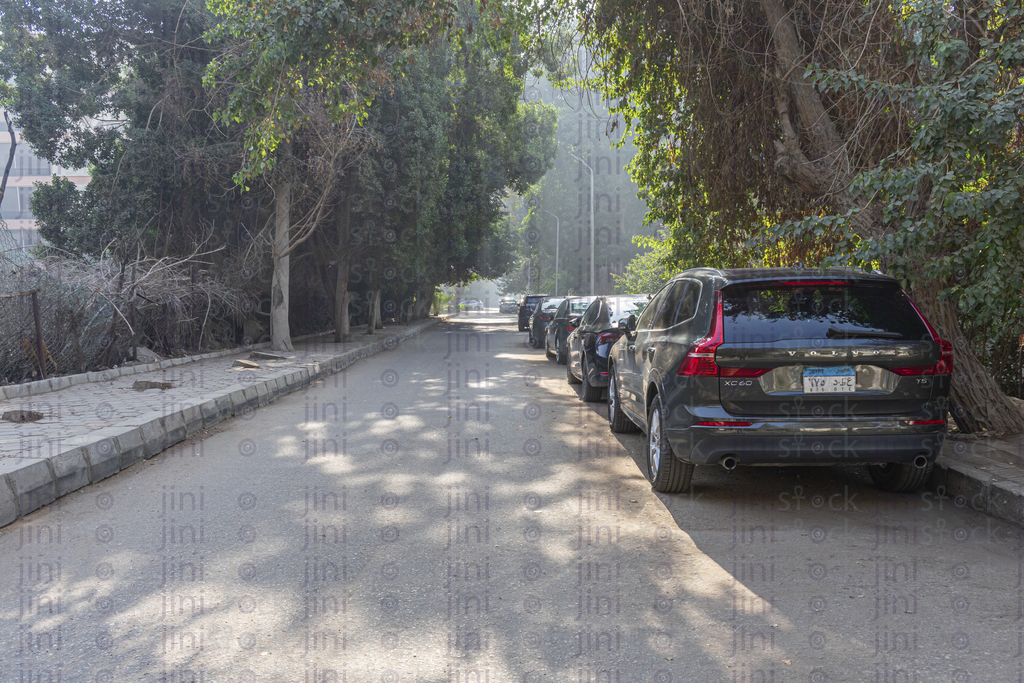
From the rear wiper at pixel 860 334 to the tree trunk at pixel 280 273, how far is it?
1587cm

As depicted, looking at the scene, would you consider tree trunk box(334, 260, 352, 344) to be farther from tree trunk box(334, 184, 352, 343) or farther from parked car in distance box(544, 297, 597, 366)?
parked car in distance box(544, 297, 597, 366)

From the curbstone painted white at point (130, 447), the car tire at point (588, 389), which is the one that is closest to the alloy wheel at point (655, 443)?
the car tire at point (588, 389)

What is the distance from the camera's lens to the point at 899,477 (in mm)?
5887

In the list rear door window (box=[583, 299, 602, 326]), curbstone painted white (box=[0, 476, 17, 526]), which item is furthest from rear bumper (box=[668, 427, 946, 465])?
rear door window (box=[583, 299, 602, 326])

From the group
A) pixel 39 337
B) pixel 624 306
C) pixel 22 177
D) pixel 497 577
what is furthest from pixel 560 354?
pixel 22 177

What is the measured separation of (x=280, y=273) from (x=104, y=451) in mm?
13380

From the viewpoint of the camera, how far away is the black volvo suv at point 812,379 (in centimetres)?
529

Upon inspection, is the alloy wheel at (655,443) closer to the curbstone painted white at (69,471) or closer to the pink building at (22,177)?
the curbstone painted white at (69,471)

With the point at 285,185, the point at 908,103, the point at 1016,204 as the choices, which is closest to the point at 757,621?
the point at 1016,204

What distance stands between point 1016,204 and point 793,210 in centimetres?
507

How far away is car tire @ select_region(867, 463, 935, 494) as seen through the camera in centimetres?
573

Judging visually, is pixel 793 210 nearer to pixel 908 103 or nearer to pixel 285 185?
pixel 908 103

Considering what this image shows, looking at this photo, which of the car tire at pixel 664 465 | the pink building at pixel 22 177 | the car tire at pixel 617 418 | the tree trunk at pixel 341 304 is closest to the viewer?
the car tire at pixel 664 465

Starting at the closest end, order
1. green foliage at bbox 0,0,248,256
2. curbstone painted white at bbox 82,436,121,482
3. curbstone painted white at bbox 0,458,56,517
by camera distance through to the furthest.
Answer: curbstone painted white at bbox 0,458,56,517
curbstone painted white at bbox 82,436,121,482
green foliage at bbox 0,0,248,256
